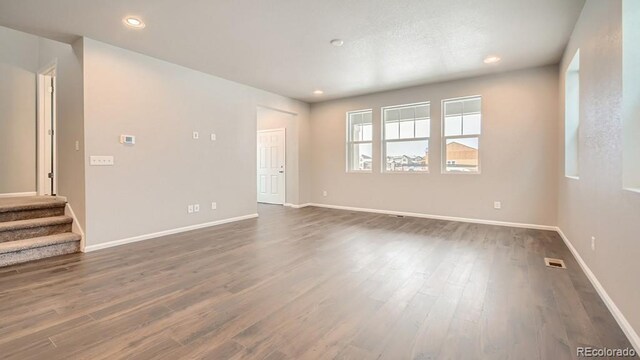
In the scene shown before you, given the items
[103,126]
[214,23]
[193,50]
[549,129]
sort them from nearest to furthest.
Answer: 1. [214,23]
2. [103,126]
3. [193,50]
4. [549,129]

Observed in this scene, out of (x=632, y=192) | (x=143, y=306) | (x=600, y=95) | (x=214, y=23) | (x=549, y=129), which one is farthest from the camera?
(x=549, y=129)

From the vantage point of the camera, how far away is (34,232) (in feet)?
11.5

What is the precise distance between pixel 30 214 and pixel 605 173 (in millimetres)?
6057

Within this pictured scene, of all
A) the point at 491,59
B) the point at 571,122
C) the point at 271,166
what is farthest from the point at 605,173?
the point at 271,166

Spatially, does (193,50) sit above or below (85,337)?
above

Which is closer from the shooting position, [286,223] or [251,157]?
[286,223]

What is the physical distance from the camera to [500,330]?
1865 millimetres

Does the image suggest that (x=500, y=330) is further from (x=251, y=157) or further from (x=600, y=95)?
(x=251, y=157)

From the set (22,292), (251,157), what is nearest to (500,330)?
(22,292)

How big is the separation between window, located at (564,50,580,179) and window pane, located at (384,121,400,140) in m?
2.84

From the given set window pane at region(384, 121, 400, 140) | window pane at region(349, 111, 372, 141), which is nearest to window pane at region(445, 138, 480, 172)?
window pane at region(384, 121, 400, 140)

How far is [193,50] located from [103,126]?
1520 millimetres

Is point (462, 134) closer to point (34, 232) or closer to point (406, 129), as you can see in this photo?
point (406, 129)

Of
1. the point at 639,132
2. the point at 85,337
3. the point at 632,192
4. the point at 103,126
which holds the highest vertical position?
the point at 103,126
